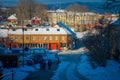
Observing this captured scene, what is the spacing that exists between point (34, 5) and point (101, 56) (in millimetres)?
102348

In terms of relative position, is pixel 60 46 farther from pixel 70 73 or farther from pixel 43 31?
pixel 70 73

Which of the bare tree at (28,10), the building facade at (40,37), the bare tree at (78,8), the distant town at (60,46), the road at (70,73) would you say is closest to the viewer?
the road at (70,73)

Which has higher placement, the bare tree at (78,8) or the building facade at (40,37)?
the bare tree at (78,8)

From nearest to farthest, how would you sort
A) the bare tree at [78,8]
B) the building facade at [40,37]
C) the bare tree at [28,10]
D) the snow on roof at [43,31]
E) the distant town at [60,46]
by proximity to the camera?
1. the distant town at [60,46]
2. the building facade at [40,37]
3. the snow on roof at [43,31]
4. the bare tree at [28,10]
5. the bare tree at [78,8]

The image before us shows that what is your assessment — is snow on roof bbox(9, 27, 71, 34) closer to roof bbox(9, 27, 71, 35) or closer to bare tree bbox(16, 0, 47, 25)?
roof bbox(9, 27, 71, 35)

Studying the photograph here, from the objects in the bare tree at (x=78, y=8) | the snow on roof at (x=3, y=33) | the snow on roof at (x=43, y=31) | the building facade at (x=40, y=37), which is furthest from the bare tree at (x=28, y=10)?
the building facade at (x=40, y=37)

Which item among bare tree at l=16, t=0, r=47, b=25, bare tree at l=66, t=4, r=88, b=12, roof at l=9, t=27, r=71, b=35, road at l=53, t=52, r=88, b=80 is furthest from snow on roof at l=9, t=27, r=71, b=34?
bare tree at l=66, t=4, r=88, b=12

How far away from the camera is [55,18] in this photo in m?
119

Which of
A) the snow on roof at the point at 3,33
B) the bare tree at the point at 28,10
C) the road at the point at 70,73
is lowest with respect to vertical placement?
the road at the point at 70,73

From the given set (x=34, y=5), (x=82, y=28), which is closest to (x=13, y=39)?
(x=82, y=28)

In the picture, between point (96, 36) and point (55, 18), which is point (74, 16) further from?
point (96, 36)

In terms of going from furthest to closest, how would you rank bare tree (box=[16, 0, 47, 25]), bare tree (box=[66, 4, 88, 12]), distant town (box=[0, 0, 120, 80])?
bare tree (box=[66, 4, 88, 12])
bare tree (box=[16, 0, 47, 25])
distant town (box=[0, 0, 120, 80])

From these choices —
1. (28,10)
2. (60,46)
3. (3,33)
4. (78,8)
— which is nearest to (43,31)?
(60,46)

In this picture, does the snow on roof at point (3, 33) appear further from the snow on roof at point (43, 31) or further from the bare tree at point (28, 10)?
the bare tree at point (28, 10)
